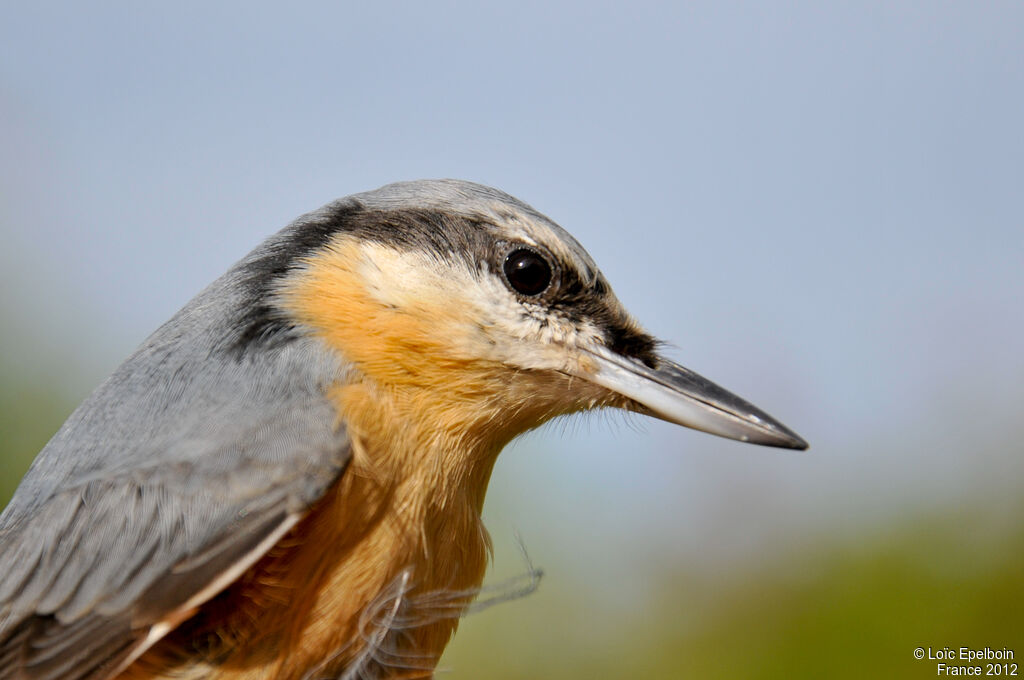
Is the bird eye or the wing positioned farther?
the bird eye

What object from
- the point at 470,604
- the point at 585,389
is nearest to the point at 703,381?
the point at 585,389

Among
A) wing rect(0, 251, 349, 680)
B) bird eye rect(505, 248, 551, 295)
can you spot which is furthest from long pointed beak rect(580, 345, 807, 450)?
wing rect(0, 251, 349, 680)

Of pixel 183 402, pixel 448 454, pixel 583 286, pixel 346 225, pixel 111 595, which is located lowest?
pixel 111 595

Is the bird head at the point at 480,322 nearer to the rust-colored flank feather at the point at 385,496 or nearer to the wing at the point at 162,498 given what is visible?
the rust-colored flank feather at the point at 385,496

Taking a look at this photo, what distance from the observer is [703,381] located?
1572 millimetres

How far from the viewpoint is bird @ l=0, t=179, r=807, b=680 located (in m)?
1.29

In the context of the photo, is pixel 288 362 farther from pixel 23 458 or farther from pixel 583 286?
pixel 23 458

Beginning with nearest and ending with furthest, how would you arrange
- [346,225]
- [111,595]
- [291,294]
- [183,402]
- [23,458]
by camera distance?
[111,595]
[183,402]
[291,294]
[346,225]
[23,458]

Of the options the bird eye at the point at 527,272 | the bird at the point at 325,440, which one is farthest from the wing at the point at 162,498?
the bird eye at the point at 527,272

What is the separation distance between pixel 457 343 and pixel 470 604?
1.37 feet

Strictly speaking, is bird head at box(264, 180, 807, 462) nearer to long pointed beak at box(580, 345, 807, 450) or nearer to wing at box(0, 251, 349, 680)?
long pointed beak at box(580, 345, 807, 450)

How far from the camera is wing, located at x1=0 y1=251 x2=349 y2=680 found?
49.5 inches

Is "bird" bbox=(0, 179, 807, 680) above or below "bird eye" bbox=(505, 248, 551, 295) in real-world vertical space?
below

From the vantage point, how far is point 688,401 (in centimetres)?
154
